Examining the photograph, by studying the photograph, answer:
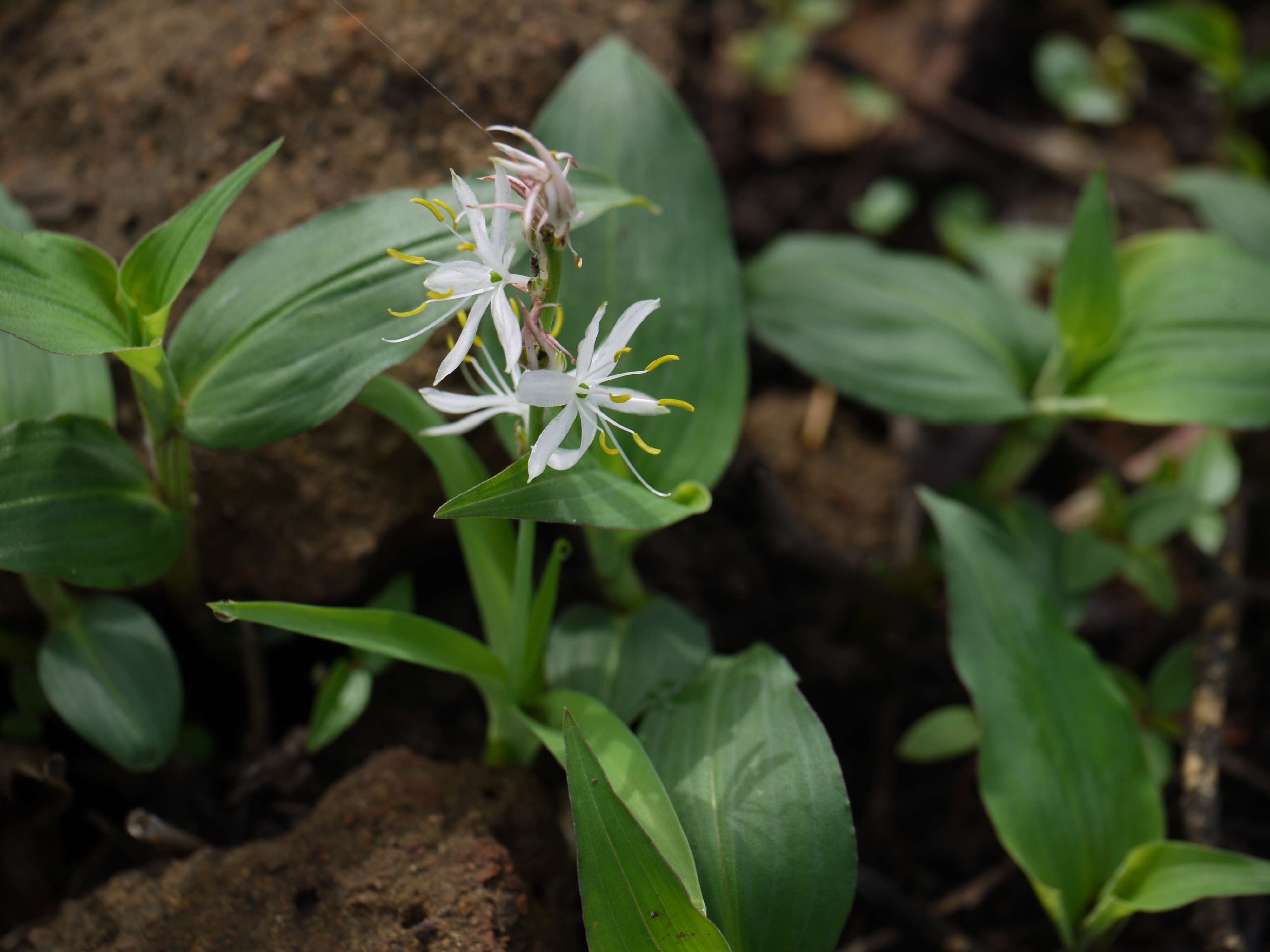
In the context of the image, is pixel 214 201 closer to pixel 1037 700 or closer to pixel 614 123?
pixel 614 123

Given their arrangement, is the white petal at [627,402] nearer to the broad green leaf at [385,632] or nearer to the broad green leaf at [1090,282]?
the broad green leaf at [385,632]

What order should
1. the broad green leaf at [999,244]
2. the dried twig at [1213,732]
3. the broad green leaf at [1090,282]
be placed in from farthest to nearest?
the broad green leaf at [999,244]
the broad green leaf at [1090,282]
the dried twig at [1213,732]

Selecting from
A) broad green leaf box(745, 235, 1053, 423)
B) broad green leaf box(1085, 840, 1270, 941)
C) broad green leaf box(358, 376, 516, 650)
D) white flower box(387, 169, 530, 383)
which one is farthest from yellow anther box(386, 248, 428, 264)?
broad green leaf box(1085, 840, 1270, 941)

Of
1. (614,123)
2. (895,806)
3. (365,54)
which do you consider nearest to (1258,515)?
(895,806)

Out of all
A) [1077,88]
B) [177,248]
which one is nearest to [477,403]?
[177,248]

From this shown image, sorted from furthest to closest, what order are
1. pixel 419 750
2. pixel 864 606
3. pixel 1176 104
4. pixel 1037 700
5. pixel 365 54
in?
pixel 1176 104
pixel 864 606
pixel 365 54
pixel 419 750
pixel 1037 700

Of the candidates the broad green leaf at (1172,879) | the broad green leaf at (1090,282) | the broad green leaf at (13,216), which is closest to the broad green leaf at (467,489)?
the broad green leaf at (13,216)

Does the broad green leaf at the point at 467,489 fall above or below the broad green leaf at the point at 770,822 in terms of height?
above
